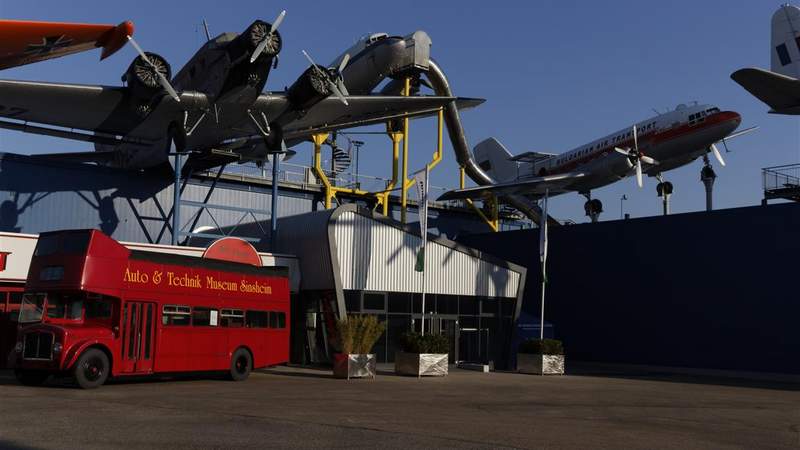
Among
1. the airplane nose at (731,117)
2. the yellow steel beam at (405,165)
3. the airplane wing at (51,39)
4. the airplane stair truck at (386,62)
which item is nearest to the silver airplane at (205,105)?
the airplane stair truck at (386,62)

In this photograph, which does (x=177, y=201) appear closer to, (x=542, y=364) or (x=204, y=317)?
(x=204, y=317)

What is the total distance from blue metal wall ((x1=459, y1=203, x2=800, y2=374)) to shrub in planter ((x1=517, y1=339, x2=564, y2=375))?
9.19m

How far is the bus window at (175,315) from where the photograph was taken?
2044cm

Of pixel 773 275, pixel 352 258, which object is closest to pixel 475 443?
pixel 352 258

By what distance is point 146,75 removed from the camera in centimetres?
2777

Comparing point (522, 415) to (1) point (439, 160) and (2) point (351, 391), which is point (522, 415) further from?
(1) point (439, 160)

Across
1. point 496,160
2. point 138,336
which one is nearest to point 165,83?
point 138,336

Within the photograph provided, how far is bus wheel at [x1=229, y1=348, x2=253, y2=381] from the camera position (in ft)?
73.7

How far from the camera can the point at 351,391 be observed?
2002cm

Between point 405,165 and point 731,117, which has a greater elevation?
point 731,117

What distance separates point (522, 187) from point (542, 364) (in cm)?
2227

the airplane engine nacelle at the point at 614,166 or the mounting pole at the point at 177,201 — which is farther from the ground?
the airplane engine nacelle at the point at 614,166

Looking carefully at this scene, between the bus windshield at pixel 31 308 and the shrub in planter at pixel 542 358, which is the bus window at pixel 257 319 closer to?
the bus windshield at pixel 31 308

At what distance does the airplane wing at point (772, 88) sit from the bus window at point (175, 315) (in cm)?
2438
